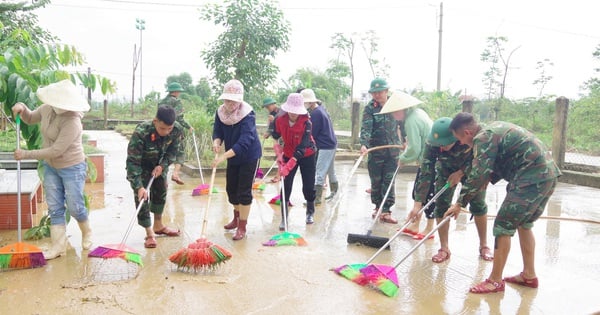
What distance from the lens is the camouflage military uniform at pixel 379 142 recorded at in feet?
18.9

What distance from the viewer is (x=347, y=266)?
3918 mm

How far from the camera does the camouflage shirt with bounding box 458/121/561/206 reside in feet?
11.5

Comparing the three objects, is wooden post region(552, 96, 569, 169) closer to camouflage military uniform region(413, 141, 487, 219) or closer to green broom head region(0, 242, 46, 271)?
camouflage military uniform region(413, 141, 487, 219)

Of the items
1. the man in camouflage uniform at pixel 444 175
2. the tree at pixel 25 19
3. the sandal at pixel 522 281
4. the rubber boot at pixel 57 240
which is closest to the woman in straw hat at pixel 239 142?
the rubber boot at pixel 57 240

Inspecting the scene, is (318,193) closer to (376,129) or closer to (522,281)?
(376,129)

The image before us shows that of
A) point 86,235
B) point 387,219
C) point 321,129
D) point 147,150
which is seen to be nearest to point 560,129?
point 387,219

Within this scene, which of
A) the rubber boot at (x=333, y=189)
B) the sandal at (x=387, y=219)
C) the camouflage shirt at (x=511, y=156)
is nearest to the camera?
the camouflage shirt at (x=511, y=156)

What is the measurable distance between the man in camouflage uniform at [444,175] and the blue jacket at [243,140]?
167cm

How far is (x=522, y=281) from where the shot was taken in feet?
12.5

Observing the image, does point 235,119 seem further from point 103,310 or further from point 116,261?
point 103,310

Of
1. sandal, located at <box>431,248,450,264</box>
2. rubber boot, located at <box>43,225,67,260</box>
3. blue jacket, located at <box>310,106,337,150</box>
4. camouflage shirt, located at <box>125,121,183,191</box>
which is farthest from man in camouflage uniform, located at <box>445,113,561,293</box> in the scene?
rubber boot, located at <box>43,225,67,260</box>

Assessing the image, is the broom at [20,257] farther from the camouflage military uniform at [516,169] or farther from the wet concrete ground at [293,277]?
the camouflage military uniform at [516,169]

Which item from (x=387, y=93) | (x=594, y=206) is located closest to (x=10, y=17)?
(x=387, y=93)

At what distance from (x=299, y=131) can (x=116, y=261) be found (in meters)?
2.29
